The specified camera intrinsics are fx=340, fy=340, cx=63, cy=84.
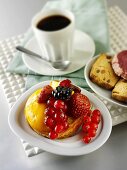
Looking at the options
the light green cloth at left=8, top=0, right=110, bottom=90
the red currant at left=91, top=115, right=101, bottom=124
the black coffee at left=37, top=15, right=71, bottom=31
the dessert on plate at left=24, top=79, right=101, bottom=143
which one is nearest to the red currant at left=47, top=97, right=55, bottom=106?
the dessert on plate at left=24, top=79, right=101, bottom=143

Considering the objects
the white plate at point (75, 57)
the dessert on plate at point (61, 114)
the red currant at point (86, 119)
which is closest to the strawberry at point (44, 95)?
the dessert on plate at point (61, 114)

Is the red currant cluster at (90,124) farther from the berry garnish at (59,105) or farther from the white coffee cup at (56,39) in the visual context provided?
the white coffee cup at (56,39)

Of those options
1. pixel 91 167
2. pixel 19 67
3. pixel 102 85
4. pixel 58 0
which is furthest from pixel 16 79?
pixel 58 0

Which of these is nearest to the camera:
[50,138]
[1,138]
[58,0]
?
[50,138]

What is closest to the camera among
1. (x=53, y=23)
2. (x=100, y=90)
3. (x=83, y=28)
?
(x=100, y=90)

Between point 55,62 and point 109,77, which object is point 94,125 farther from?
point 55,62

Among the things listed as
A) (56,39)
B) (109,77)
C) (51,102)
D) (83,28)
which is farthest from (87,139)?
(83,28)

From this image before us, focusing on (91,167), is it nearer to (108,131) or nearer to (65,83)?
(108,131)
